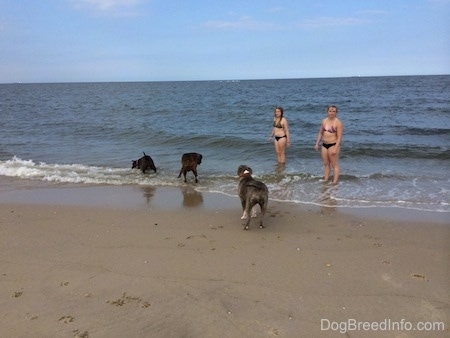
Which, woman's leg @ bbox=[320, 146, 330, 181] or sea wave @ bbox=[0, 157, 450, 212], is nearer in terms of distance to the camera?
sea wave @ bbox=[0, 157, 450, 212]

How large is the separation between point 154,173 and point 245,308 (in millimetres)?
6724

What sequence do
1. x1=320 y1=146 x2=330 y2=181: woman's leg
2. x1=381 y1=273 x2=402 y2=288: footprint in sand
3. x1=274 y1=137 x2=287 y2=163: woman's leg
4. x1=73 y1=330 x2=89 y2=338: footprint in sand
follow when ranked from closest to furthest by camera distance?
x1=73 y1=330 x2=89 y2=338: footprint in sand
x1=381 y1=273 x2=402 y2=288: footprint in sand
x1=320 y1=146 x2=330 y2=181: woman's leg
x1=274 y1=137 x2=287 y2=163: woman's leg

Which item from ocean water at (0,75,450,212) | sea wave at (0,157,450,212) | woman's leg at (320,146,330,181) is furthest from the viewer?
woman's leg at (320,146,330,181)

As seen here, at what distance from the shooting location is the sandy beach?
319cm

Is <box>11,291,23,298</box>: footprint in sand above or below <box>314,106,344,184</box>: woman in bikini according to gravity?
below

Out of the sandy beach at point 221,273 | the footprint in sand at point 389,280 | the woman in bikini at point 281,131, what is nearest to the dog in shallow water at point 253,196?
the sandy beach at point 221,273

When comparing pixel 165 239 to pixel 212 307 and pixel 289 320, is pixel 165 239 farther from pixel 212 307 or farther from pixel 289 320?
pixel 289 320

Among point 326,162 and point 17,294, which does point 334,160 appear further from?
point 17,294

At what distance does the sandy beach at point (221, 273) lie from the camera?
319cm

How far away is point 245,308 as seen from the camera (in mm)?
3395

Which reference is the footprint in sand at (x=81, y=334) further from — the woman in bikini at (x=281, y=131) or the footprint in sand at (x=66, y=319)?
the woman in bikini at (x=281, y=131)

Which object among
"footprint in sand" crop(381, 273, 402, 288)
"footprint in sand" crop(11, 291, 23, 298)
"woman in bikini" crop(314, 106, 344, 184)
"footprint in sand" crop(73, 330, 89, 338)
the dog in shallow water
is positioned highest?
"woman in bikini" crop(314, 106, 344, 184)

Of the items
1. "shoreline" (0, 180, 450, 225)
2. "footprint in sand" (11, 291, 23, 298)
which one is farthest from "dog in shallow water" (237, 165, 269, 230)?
"footprint in sand" (11, 291, 23, 298)

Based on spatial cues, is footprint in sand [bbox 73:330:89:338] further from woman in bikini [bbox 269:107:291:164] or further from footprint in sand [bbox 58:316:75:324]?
woman in bikini [bbox 269:107:291:164]
